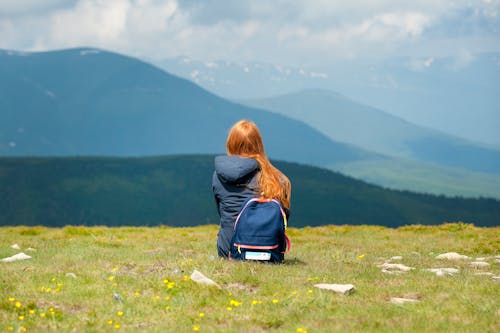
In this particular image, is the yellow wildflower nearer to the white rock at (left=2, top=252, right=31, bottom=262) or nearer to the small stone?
the white rock at (left=2, top=252, right=31, bottom=262)

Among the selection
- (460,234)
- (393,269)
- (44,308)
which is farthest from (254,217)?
(460,234)

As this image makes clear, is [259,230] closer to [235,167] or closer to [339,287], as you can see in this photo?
[235,167]

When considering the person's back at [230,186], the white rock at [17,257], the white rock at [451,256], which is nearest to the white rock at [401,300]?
the person's back at [230,186]

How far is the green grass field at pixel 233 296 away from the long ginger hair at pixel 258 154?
1581 millimetres

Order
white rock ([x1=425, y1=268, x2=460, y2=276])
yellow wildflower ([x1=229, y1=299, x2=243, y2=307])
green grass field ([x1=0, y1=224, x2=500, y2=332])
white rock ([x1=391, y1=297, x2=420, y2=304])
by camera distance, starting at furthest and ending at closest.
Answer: white rock ([x1=425, y1=268, x2=460, y2=276])
white rock ([x1=391, y1=297, x2=420, y2=304])
yellow wildflower ([x1=229, y1=299, x2=243, y2=307])
green grass field ([x1=0, y1=224, x2=500, y2=332])

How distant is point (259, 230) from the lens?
43.1ft

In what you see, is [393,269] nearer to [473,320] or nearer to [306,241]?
[473,320]

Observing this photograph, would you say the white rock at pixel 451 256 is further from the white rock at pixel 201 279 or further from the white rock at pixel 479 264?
the white rock at pixel 201 279

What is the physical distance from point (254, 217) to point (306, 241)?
998 centimetres

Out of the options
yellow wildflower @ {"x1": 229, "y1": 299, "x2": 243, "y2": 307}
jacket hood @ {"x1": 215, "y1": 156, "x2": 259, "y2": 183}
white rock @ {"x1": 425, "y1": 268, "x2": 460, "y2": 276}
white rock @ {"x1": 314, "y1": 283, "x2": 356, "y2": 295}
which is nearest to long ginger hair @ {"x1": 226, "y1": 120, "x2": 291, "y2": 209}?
jacket hood @ {"x1": 215, "y1": 156, "x2": 259, "y2": 183}

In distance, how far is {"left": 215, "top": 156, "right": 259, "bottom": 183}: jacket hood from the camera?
13466mm

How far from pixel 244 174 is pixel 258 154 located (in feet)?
1.79

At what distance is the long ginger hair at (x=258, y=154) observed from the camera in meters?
13.4

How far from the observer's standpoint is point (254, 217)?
43.4 ft
